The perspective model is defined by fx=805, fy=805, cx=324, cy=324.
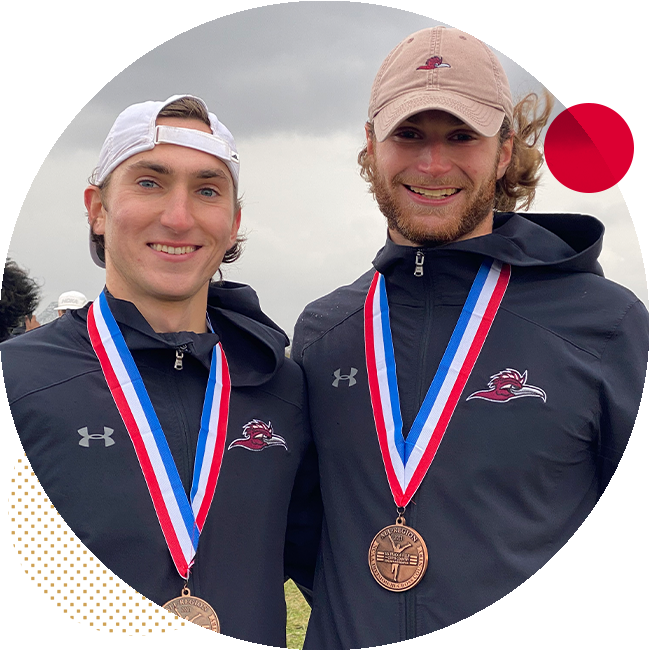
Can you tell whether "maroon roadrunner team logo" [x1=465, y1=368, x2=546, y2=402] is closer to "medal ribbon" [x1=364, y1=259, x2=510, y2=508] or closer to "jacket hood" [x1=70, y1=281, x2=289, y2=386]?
"medal ribbon" [x1=364, y1=259, x2=510, y2=508]

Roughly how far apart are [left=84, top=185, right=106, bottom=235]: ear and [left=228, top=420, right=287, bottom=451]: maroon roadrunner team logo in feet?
3.07

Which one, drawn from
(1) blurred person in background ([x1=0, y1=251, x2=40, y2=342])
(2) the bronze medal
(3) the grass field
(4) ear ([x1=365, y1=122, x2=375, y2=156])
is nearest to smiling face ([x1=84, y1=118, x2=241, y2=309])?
(4) ear ([x1=365, y1=122, x2=375, y2=156])

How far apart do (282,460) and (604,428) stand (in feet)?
3.75

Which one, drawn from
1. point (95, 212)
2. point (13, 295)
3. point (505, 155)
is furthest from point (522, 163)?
point (13, 295)

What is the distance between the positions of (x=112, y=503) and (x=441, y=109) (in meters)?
1.75

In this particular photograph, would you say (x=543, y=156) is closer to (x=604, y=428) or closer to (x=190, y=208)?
(x=604, y=428)

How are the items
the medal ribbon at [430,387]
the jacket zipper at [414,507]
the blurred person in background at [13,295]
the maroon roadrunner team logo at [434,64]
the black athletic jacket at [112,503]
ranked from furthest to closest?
1. the blurred person in background at [13,295]
2. the maroon roadrunner team logo at [434,64]
3. the medal ribbon at [430,387]
4. the jacket zipper at [414,507]
5. the black athletic jacket at [112,503]

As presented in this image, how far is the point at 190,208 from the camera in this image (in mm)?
2857

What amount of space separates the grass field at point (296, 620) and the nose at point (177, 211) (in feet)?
14.6

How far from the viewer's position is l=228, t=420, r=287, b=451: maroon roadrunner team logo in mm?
2855

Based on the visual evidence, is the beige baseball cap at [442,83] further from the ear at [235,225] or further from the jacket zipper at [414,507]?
the ear at [235,225]

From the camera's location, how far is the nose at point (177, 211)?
2795 millimetres

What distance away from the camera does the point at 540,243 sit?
3016mm

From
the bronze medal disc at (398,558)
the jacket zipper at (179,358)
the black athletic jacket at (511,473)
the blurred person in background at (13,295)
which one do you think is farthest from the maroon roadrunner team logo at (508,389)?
the blurred person in background at (13,295)
